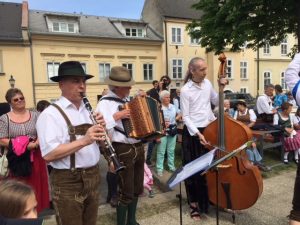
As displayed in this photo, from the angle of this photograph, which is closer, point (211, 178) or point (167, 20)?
point (211, 178)

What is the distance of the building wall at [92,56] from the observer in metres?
24.4

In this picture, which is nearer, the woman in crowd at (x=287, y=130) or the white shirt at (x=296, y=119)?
the woman in crowd at (x=287, y=130)

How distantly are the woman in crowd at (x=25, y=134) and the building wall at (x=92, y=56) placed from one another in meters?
21.7

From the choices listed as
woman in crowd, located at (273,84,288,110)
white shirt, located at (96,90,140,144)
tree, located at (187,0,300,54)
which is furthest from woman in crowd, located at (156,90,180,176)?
tree, located at (187,0,300,54)

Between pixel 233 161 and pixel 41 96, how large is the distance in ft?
75.5

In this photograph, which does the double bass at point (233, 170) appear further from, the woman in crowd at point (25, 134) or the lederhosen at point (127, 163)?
the woman in crowd at point (25, 134)

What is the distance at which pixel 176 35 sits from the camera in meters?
29.5

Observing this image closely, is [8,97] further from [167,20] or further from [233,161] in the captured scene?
[167,20]

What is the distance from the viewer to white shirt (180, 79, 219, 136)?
3982 millimetres

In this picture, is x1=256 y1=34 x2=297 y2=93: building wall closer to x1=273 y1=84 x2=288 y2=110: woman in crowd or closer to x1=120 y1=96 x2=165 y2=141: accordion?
x1=273 y1=84 x2=288 y2=110: woman in crowd

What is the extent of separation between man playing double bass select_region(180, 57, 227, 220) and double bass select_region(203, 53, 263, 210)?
29cm

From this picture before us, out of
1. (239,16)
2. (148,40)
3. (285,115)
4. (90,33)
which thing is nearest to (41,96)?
(90,33)

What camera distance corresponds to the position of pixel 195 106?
4008 millimetres

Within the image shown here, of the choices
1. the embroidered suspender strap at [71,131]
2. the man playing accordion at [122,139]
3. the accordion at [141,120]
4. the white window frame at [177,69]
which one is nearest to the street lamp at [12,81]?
the white window frame at [177,69]
